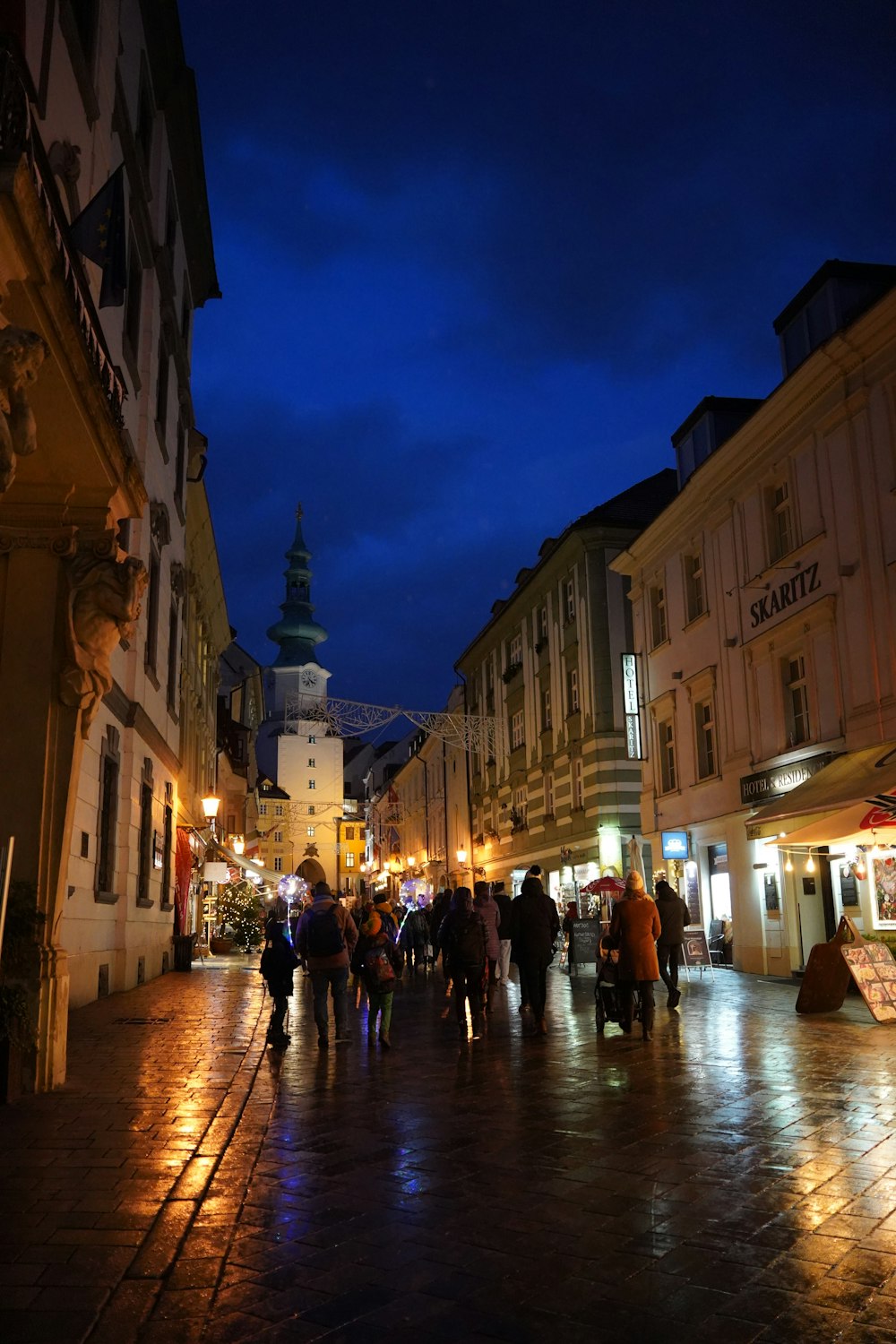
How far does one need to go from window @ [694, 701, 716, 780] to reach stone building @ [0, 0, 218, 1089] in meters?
12.6

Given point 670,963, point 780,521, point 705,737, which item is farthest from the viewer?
point 705,737

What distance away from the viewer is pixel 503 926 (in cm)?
1423

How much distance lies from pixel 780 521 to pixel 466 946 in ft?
43.2

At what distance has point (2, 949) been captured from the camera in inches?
343

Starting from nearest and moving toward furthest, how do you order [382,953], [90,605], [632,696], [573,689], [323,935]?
[90,605] → [323,935] → [382,953] → [632,696] → [573,689]

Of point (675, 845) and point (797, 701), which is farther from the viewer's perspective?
point (675, 845)

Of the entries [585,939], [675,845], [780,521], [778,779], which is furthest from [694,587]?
[585,939]

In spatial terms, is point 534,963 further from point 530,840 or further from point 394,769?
point 394,769

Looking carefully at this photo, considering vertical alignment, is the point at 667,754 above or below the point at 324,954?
above

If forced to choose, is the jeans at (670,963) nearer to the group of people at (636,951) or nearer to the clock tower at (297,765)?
the group of people at (636,951)

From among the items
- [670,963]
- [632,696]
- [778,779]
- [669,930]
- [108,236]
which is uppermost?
[108,236]

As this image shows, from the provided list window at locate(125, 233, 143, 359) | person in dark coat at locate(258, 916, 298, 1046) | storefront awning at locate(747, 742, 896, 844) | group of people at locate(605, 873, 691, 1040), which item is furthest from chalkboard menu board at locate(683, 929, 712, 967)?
window at locate(125, 233, 143, 359)

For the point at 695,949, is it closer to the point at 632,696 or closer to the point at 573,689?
the point at 632,696

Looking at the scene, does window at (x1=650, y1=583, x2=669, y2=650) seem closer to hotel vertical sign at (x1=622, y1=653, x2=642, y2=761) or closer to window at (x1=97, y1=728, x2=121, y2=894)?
hotel vertical sign at (x1=622, y1=653, x2=642, y2=761)
